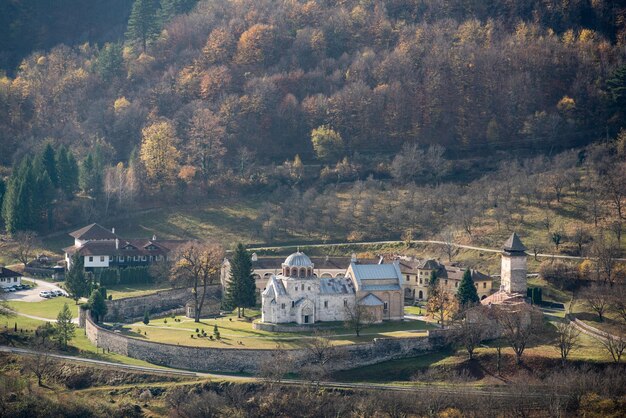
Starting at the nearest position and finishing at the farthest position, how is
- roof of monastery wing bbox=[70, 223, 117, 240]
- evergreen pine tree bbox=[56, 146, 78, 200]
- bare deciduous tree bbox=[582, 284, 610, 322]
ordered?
1. bare deciduous tree bbox=[582, 284, 610, 322]
2. roof of monastery wing bbox=[70, 223, 117, 240]
3. evergreen pine tree bbox=[56, 146, 78, 200]

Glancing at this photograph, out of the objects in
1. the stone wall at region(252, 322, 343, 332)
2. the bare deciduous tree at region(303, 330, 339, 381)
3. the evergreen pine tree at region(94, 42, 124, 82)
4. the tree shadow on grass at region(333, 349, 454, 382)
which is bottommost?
the tree shadow on grass at region(333, 349, 454, 382)

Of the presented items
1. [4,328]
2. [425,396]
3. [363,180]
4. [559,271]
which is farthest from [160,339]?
[363,180]

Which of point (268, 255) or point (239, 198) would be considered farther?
point (239, 198)

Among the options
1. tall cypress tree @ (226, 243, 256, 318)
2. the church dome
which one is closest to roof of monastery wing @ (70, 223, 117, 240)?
tall cypress tree @ (226, 243, 256, 318)

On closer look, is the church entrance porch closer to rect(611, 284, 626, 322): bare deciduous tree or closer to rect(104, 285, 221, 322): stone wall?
rect(104, 285, 221, 322): stone wall

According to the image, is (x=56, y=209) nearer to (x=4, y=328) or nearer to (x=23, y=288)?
(x=23, y=288)

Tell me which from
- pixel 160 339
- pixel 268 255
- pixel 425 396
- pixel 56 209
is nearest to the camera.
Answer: pixel 425 396
